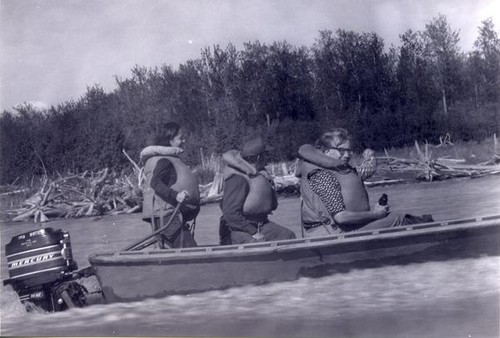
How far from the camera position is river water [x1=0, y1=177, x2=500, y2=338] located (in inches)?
122

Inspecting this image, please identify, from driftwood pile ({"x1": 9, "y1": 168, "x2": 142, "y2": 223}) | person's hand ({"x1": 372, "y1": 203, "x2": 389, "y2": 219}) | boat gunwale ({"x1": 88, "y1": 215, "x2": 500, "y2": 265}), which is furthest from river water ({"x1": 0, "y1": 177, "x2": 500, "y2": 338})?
driftwood pile ({"x1": 9, "y1": 168, "x2": 142, "y2": 223})

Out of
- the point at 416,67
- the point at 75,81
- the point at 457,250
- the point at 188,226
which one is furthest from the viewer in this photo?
the point at 75,81

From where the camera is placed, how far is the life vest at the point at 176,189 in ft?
12.0

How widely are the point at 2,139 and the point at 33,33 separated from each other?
2.41 feet

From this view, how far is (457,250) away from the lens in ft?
10.9

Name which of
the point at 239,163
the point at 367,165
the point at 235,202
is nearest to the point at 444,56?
the point at 367,165

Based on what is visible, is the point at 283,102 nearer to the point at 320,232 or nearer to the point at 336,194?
the point at 336,194

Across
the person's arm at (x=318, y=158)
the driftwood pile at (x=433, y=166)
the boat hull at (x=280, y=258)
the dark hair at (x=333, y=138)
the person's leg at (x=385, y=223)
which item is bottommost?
the boat hull at (x=280, y=258)

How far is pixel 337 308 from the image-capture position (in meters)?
3.35

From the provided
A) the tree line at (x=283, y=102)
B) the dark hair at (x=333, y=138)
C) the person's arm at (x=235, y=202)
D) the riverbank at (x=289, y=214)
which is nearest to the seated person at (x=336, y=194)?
the dark hair at (x=333, y=138)

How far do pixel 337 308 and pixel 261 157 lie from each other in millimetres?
927

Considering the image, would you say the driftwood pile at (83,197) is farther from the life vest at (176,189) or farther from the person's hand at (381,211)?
the person's hand at (381,211)

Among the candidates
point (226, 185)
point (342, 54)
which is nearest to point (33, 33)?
point (226, 185)

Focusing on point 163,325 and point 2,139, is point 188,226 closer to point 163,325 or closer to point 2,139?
point 163,325
